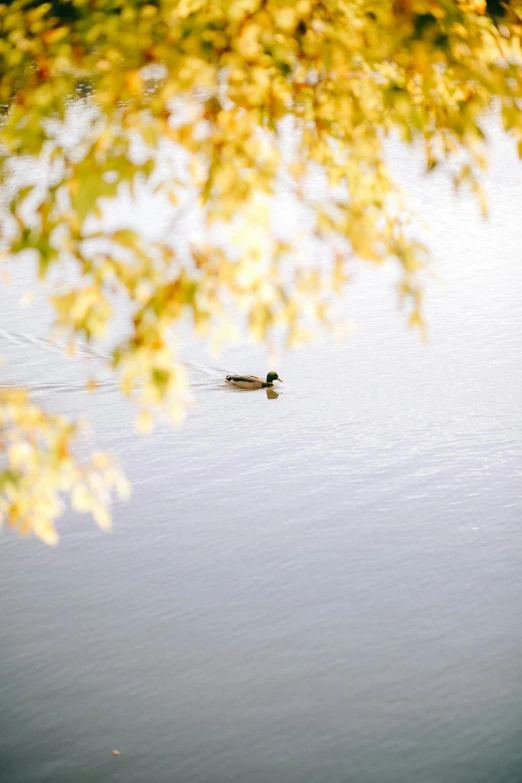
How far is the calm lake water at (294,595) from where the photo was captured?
23.7ft

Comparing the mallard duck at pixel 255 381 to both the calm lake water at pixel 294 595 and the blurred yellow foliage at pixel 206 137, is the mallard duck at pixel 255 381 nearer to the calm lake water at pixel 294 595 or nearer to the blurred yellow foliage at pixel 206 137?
the calm lake water at pixel 294 595

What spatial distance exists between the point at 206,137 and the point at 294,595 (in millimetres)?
5907

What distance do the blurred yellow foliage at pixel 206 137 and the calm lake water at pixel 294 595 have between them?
4.23 m

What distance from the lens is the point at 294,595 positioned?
8.93 m

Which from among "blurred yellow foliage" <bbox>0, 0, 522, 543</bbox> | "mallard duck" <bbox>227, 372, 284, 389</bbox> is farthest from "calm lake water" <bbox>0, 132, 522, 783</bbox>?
"blurred yellow foliage" <bbox>0, 0, 522, 543</bbox>

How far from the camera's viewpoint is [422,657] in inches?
316

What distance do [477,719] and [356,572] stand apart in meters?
2.18

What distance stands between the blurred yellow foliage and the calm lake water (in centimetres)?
423

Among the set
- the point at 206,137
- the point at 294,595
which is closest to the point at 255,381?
the point at 294,595

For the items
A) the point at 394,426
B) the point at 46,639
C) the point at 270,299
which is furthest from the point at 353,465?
the point at 270,299

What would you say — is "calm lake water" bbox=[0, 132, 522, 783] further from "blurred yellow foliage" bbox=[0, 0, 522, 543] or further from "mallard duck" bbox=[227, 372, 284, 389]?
"blurred yellow foliage" bbox=[0, 0, 522, 543]

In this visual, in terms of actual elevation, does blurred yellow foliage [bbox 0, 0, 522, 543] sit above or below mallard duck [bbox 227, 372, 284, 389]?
above

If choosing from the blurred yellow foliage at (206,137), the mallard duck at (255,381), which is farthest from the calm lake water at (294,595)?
the blurred yellow foliage at (206,137)

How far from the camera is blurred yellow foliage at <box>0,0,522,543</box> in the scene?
352 cm
